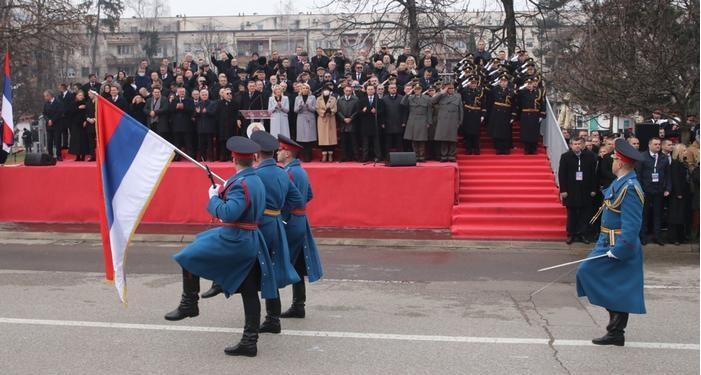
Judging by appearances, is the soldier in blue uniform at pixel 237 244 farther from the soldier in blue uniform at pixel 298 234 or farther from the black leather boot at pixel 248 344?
the soldier in blue uniform at pixel 298 234

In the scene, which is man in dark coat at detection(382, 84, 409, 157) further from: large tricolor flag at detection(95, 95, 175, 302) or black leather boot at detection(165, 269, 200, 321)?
black leather boot at detection(165, 269, 200, 321)

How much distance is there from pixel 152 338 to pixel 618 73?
11135 mm

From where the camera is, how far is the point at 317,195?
49.7 feet

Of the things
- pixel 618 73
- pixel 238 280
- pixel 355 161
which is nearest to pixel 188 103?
pixel 355 161

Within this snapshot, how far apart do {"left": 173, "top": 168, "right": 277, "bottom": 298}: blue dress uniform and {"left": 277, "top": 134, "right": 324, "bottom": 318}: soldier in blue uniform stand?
1.19 metres

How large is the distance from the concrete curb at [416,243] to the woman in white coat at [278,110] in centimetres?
367

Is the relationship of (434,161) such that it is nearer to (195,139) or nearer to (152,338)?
(195,139)

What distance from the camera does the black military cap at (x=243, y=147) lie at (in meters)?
6.47

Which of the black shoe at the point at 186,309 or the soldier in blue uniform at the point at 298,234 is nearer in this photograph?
the black shoe at the point at 186,309

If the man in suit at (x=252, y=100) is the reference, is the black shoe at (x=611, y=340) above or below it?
below

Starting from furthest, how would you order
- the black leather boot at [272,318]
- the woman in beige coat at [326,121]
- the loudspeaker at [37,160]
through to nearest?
the woman in beige coat at [326,121]
the loudspeaker at [37,160]
the black leather boot at [272,318]

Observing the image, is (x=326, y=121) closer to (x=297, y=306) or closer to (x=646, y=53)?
(x=646, y=53)

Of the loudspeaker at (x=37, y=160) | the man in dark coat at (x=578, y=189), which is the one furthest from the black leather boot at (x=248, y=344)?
the loudspeaker at (x=37, y=160)

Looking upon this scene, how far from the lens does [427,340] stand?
716 centimetres
